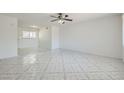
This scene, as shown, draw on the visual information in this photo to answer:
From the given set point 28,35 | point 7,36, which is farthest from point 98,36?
point 28,35

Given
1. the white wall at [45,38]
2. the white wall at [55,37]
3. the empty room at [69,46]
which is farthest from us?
the white wall at [45,38]

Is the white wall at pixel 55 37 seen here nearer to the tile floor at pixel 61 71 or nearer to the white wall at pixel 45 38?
the white wall at pixel 45 38

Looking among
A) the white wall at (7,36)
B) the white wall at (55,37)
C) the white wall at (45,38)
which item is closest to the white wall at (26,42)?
the white wall at (45,38)

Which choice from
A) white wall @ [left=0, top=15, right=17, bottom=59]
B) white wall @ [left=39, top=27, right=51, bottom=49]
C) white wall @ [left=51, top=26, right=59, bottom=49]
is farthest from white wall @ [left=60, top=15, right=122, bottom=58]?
white wall @ [left=0, top=15, right=17, bottom=59]

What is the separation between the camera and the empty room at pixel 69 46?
3.59m

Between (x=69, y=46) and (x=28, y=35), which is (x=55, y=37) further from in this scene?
(x=28, y=35)

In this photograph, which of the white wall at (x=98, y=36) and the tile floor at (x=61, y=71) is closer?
the tile floor at (x=61, y=71)

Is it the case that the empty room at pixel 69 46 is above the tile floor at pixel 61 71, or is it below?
above

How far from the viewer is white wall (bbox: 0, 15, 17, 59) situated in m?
5.55

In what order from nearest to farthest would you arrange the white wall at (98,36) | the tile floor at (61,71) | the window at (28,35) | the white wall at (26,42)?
the tile floor at (61,71), the white wall at (98,36), the white wall at (26,42), the window at (28,35)

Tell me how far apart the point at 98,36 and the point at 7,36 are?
18.6 ft

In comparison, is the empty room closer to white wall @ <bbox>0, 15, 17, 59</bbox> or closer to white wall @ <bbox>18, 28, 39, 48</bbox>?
white wall @ <bbox>0, 15, 17, 59</bbox>
